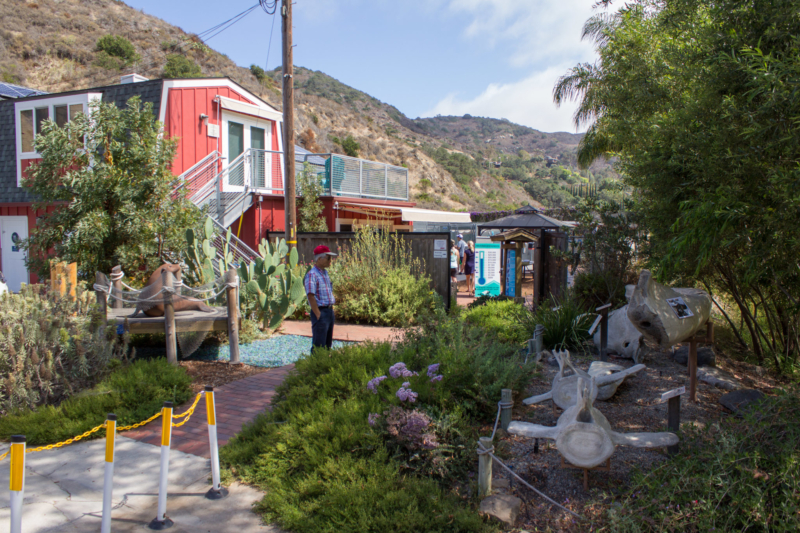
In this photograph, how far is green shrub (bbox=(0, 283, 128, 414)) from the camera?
5020 millimetres

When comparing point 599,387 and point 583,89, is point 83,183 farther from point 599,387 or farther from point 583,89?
point 583,89

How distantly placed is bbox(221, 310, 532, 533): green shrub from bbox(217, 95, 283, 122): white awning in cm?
1222

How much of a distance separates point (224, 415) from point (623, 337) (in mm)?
5023

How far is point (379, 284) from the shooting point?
10.4 m

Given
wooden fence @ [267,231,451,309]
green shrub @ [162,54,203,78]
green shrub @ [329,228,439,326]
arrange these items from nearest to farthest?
1. green shrub @ [329,228,439,326]
2. wooden fence @ [267,231,451,309]
3. green shrub @ [162,54,203,78]

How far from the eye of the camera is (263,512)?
3473mm

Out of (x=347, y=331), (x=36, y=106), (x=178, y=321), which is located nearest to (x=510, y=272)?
(x=347, y=331)

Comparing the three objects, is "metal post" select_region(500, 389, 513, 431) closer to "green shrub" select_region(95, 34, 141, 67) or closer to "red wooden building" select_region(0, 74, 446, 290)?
"red wooden building" select_region(0, 74, 446, 290)

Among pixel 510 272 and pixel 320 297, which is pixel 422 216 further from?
pixel 320 297

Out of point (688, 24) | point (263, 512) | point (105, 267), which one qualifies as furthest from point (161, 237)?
point (688, 24)

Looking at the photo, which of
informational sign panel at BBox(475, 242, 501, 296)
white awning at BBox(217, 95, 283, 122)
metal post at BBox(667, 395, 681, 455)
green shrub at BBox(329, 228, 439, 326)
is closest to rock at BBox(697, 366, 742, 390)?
metal post at BBox(667, 395, 681, 455)

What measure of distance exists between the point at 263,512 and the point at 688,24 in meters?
5.62

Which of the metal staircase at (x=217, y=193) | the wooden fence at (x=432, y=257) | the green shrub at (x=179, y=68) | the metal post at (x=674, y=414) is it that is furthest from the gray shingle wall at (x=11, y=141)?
the green shrub at (x=179, y=68)

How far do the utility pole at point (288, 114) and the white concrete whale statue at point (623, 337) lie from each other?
6.24 meters
